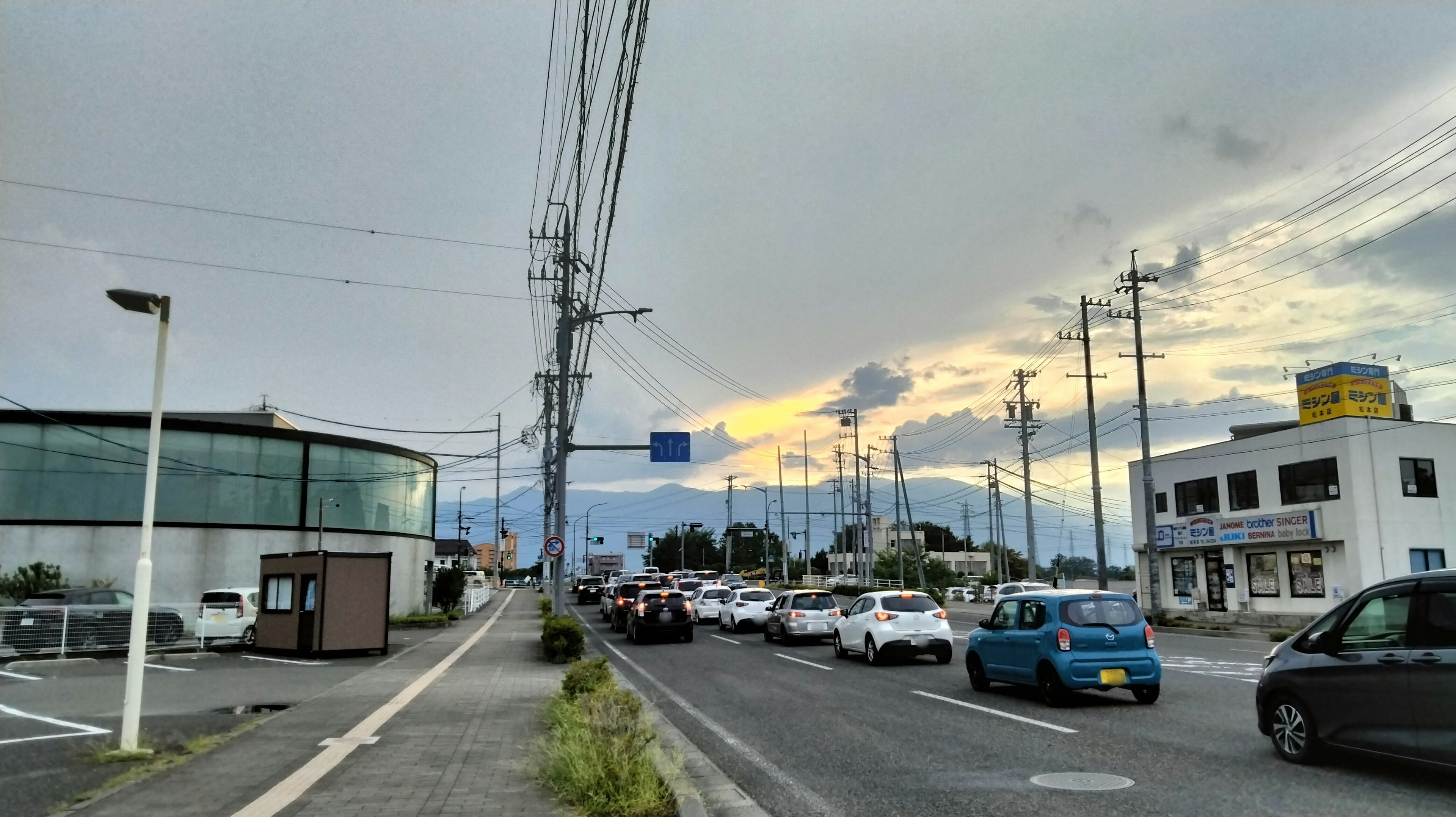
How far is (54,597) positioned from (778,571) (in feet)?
381

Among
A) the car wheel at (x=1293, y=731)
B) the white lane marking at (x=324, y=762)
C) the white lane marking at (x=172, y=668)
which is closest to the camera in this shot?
the white lane marking at (x=324, y=762)

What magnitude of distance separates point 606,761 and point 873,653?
12.6 m

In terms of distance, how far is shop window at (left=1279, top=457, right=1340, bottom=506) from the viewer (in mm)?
36219

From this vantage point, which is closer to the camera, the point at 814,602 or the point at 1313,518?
the point at 814,602

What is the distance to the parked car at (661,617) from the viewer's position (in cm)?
2709

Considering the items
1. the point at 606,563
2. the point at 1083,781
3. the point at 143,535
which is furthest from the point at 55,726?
the point at 606,563

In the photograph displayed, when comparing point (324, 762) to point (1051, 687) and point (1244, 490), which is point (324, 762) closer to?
point (1051, 687)

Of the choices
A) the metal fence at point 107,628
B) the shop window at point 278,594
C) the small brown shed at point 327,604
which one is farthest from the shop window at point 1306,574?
the metal fence at point 107,628

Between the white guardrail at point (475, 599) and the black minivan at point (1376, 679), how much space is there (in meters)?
43.5

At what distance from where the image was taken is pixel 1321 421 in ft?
122

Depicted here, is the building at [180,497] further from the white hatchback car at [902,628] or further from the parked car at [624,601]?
the white hatchback car at [902,628]

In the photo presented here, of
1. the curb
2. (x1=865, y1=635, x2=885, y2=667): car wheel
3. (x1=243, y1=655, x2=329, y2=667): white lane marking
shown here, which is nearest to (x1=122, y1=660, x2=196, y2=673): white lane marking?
the curb

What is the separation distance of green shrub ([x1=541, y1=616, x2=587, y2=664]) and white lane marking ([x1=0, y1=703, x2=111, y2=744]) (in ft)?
29.3

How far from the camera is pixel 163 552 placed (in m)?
34.2
